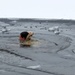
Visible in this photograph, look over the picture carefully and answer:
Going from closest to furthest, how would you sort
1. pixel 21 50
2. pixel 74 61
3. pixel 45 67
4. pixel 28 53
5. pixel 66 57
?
1. pixel 45 67
2. pixel 74 61
3. pixel 66 57
4. pixel 28 53
5. pixel 21 50

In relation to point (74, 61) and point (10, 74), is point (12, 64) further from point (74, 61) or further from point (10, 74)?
point (74, 61)

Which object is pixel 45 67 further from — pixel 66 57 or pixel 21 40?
pixel 21 40

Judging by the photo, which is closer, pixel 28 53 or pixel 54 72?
pixel 54 72

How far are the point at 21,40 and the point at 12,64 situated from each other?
850cm

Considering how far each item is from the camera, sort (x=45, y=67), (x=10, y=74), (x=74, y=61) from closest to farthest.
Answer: (x=10, y=74)
(x=45, y=67)
(x=74, y=61)

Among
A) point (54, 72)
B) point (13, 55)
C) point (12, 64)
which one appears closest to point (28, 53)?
point (13, 55)

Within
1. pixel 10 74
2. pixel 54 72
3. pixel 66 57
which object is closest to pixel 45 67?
pixel 54 72

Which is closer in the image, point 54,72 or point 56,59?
point 54,72

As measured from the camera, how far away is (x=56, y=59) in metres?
16.5

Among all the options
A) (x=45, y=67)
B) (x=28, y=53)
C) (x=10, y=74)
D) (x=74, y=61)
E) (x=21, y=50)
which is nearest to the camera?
(x=10, y=74)

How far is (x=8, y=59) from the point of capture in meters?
16.6

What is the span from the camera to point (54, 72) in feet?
Answer: 44.1

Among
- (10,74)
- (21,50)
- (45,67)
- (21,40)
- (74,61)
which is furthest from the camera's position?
(21,40)

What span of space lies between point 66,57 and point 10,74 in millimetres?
5062
